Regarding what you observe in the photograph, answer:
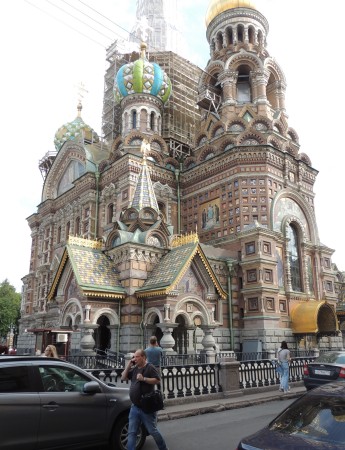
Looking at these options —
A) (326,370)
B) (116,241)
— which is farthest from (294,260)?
(326,370)

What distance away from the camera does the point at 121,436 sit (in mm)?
6453

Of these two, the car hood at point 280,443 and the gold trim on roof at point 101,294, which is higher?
the gold trim on roof at point 101,294

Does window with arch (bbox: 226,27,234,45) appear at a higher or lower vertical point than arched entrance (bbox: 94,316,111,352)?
higher

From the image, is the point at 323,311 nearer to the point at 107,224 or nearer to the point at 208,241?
the point at 208,241

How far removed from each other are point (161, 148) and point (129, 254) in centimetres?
1324

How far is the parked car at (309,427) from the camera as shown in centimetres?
349

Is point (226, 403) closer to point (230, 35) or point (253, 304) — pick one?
point (253, 304)

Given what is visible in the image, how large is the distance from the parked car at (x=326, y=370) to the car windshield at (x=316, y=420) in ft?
23.0

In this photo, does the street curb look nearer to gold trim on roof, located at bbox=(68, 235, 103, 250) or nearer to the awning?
gold trim on roof, located at bbox=(68, 235, 103, 250)

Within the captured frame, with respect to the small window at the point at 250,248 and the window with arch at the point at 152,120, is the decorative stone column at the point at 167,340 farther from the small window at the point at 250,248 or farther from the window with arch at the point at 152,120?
the window with arch at the point at 152,120

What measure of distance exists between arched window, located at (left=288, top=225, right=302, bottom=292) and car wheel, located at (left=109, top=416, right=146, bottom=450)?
20.0 m

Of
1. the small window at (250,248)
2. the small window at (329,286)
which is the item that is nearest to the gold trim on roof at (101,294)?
the small window at (250,248)

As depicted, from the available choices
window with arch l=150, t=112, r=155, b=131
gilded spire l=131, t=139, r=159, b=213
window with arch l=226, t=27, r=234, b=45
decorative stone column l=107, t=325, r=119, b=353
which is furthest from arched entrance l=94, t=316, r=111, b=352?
window with arch l=226, t=27, r=234, b=45

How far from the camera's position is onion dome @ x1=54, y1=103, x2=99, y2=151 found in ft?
117
